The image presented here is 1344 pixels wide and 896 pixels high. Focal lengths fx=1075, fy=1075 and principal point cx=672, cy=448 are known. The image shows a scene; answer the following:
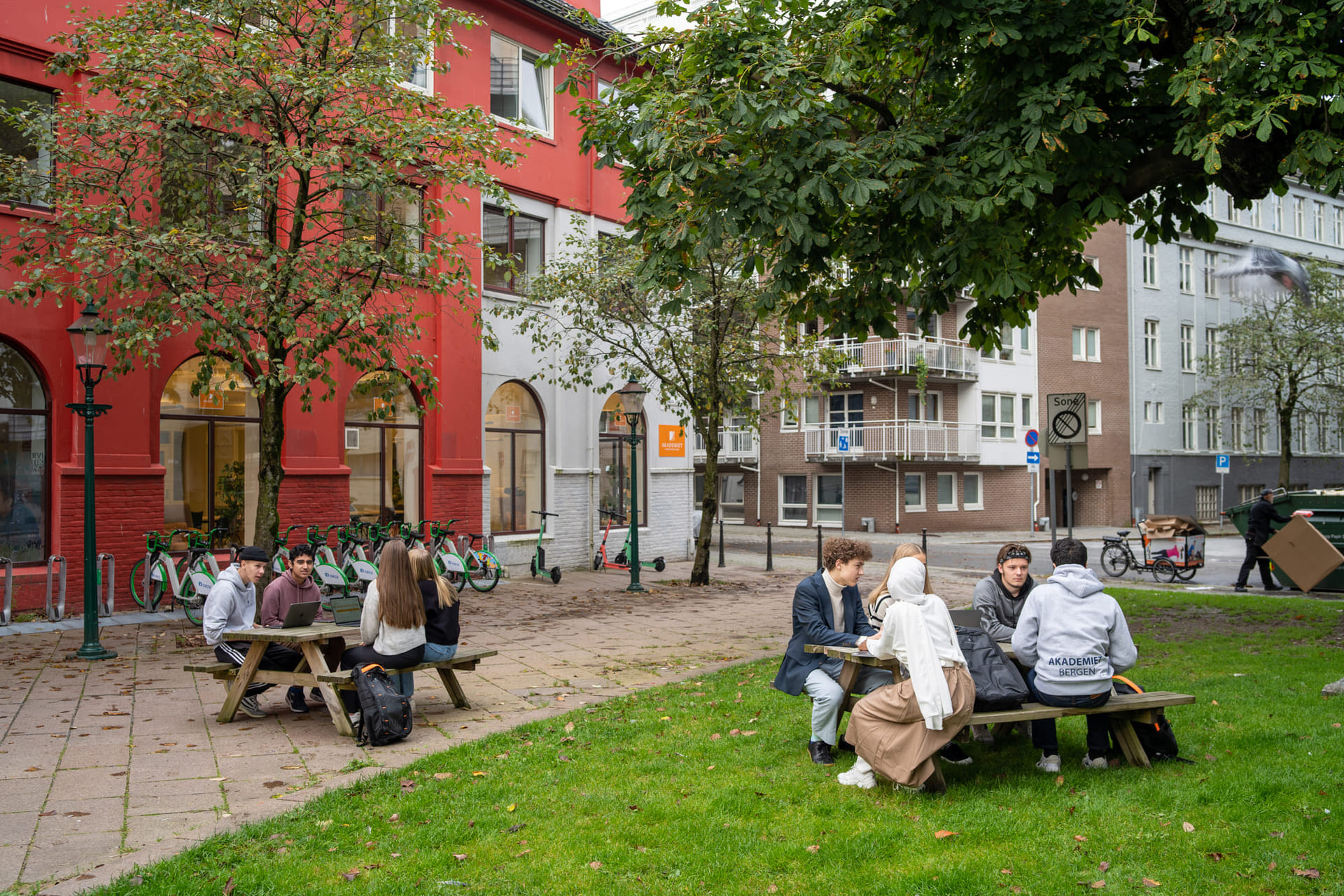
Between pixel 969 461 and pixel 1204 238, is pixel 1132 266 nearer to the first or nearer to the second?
pixel 969 461

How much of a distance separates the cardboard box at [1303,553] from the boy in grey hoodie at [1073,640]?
1179 cm

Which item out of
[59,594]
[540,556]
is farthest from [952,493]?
[59,594]

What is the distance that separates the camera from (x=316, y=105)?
11422 mm

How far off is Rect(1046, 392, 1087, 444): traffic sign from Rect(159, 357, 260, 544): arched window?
10508mm

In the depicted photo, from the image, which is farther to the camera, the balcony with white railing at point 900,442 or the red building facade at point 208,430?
the balcony with white railing at point 900,442

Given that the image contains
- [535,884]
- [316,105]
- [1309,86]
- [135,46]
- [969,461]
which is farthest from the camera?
[969,461]

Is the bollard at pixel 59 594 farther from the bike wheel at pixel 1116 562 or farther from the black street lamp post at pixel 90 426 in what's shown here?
the bike wheel at pixel 1116 562

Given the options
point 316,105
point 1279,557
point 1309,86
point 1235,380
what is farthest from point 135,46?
point 1235,380

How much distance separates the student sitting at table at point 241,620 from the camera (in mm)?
7738

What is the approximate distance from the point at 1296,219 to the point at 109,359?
52.1 m

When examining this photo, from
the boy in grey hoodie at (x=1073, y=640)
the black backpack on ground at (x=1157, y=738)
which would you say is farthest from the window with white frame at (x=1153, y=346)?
the boy in grey hoodie at (x=1073, y=640)

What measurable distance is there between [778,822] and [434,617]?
10.8ft

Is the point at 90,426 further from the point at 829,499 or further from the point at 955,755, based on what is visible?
the point at 829,499

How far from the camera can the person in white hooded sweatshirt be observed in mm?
5375
